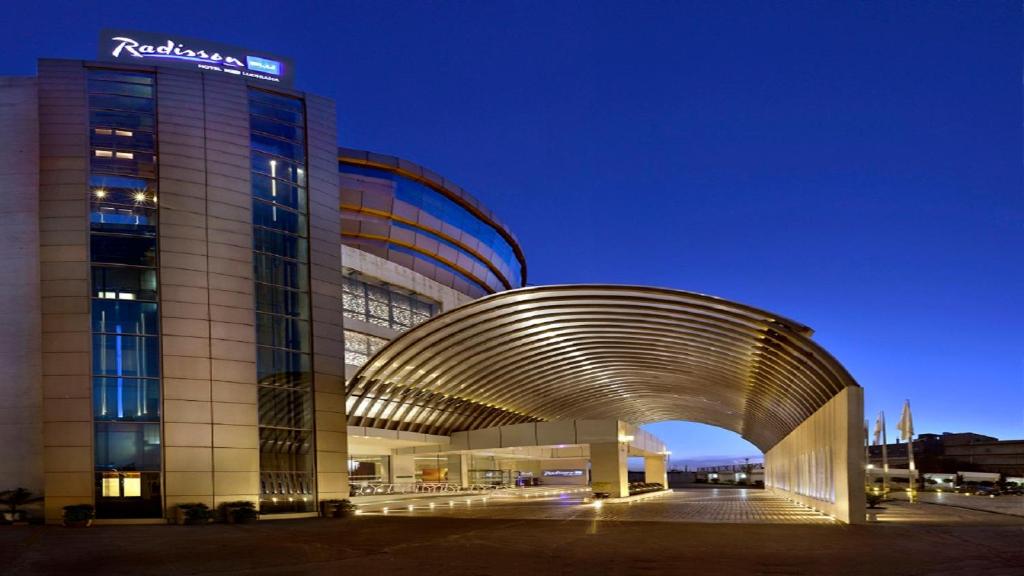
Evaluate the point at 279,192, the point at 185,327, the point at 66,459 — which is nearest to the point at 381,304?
the point at 279,192

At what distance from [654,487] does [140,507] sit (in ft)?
148

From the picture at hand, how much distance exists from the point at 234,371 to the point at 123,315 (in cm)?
399

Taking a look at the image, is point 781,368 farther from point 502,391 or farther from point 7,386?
point 7,386

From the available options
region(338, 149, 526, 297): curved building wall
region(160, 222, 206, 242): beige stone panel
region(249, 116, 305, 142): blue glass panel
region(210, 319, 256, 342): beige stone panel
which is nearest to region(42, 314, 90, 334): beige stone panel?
region(160, 222, 206, 242): beige stone panel

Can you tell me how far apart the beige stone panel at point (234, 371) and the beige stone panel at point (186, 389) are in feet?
1.74

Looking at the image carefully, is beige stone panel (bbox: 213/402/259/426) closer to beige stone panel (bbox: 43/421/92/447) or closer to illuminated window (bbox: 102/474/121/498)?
illuminated window (bbox: 102/474/121/498)

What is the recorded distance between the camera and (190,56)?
34281 mm

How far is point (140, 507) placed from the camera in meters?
29.3

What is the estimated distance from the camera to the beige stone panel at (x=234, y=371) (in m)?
30.9

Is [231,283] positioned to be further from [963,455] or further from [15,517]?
[963,455]

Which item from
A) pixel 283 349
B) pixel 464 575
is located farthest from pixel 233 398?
pixel 464 575

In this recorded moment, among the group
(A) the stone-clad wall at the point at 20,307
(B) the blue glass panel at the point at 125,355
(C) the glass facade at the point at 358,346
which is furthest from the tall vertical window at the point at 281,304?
(C) the glass facade at the point at 358,346

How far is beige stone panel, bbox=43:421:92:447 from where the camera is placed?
28.6 metres

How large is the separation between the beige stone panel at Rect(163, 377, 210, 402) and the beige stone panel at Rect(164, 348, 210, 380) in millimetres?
132
